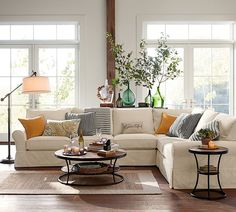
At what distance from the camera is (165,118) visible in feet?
22.2

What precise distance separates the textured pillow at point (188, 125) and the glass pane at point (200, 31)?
325cm

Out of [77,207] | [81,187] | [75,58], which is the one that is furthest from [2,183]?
[75,58]

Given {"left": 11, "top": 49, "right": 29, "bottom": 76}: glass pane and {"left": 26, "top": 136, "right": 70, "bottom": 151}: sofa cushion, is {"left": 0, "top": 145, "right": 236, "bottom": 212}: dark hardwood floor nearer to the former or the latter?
{"left": 26, "top": 136, "right": 70, "bottom": 151}: sofa cushion

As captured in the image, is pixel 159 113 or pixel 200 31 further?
pixel 200 31

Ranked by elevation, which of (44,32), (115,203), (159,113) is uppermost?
(44,32)

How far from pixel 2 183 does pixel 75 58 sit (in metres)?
4.23

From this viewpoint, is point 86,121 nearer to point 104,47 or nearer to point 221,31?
point 104,47

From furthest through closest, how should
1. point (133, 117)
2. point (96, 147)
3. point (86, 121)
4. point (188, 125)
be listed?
1. point (133, 117)
2. point (86, 121)
3. point (188, 125)
4. point (96, 147)

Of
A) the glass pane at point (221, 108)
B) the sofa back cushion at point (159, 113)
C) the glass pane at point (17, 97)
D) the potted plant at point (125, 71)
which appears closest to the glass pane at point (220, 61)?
the glass pane at point (221, 108)

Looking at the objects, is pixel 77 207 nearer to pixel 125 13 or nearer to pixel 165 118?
pixel 165 118

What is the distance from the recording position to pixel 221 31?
895 centimetres

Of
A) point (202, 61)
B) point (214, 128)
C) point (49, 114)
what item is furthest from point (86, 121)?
point (202, 61)

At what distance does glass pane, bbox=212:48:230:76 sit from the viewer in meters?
9.00

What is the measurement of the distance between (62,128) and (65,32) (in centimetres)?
306
